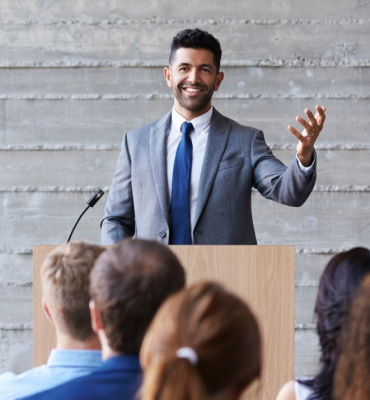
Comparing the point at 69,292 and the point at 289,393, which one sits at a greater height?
the point at 69,292

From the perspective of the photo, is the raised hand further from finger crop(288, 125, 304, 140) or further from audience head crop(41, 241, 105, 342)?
audience head crop(41, 241, 105, 342)

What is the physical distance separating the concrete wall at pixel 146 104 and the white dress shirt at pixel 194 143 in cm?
125

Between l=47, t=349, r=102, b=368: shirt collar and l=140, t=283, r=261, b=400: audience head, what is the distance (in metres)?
0.48

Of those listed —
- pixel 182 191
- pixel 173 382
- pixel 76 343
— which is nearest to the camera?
pixel 173 382

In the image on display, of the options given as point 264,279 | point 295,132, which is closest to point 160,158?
point 295,132

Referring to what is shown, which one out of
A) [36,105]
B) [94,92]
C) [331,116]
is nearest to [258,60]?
[331,116]

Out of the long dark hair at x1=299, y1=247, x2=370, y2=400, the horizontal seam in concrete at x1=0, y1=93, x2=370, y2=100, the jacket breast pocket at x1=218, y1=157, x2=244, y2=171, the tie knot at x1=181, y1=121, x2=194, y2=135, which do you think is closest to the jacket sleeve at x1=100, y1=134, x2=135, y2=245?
the tie knot at x1=181, y1=121, x2=194, y2=135

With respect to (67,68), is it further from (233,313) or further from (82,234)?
(233,313)

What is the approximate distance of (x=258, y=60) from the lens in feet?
13.2

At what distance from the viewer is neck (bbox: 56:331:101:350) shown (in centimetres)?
146

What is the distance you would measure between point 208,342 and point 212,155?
70.5 inches

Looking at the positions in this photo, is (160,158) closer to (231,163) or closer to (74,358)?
(231,163)

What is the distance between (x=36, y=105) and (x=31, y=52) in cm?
31

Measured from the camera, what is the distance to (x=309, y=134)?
92.0 inches
